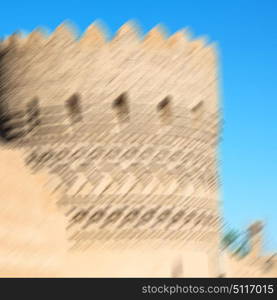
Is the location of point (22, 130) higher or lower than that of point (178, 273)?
higher

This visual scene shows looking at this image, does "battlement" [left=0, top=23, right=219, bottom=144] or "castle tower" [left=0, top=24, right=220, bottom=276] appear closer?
Answer: "castle tower" [left=0, top=24, right=220, bottom=276]

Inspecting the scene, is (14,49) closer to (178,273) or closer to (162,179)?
(162,179)

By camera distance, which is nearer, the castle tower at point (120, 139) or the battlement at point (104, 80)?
the castle tower at point (120, 139)

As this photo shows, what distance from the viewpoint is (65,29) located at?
14.2 meters

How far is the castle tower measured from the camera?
13828mm

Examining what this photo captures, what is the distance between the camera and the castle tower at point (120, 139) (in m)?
13.8

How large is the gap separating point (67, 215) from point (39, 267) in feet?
3.57

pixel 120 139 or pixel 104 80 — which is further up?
pixel 104 80

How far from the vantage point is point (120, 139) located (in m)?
14.0
